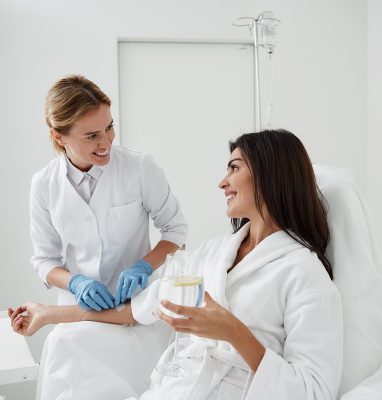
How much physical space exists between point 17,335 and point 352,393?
3.76 ft

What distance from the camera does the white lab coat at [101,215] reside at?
A: 199 centimetres

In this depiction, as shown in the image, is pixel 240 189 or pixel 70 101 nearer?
pixel 240 189

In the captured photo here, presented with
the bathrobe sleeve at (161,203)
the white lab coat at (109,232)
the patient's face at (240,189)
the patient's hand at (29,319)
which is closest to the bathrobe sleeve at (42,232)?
the white lab coat at (109,232)

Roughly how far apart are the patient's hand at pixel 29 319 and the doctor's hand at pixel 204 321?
0.87 meters

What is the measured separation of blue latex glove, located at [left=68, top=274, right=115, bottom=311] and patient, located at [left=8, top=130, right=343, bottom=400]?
0.30 m

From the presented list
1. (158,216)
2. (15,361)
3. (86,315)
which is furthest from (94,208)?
(15,361)

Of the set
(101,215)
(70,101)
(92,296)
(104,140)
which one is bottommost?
(92,296)

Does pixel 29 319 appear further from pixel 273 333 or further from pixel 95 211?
pixel 273 333

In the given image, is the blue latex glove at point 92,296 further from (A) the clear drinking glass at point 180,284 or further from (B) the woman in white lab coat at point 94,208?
(A) the clear drinking glass at point 180,284

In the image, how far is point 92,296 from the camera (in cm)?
179

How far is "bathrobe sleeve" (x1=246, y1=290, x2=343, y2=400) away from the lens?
1.24m

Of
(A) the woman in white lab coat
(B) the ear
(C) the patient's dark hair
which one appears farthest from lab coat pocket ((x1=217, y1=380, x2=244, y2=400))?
(B) the ear

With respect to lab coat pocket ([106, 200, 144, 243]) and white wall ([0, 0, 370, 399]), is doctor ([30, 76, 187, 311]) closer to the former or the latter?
lab coat pocket ([106, 200, 144, 243])

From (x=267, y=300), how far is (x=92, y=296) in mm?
638
